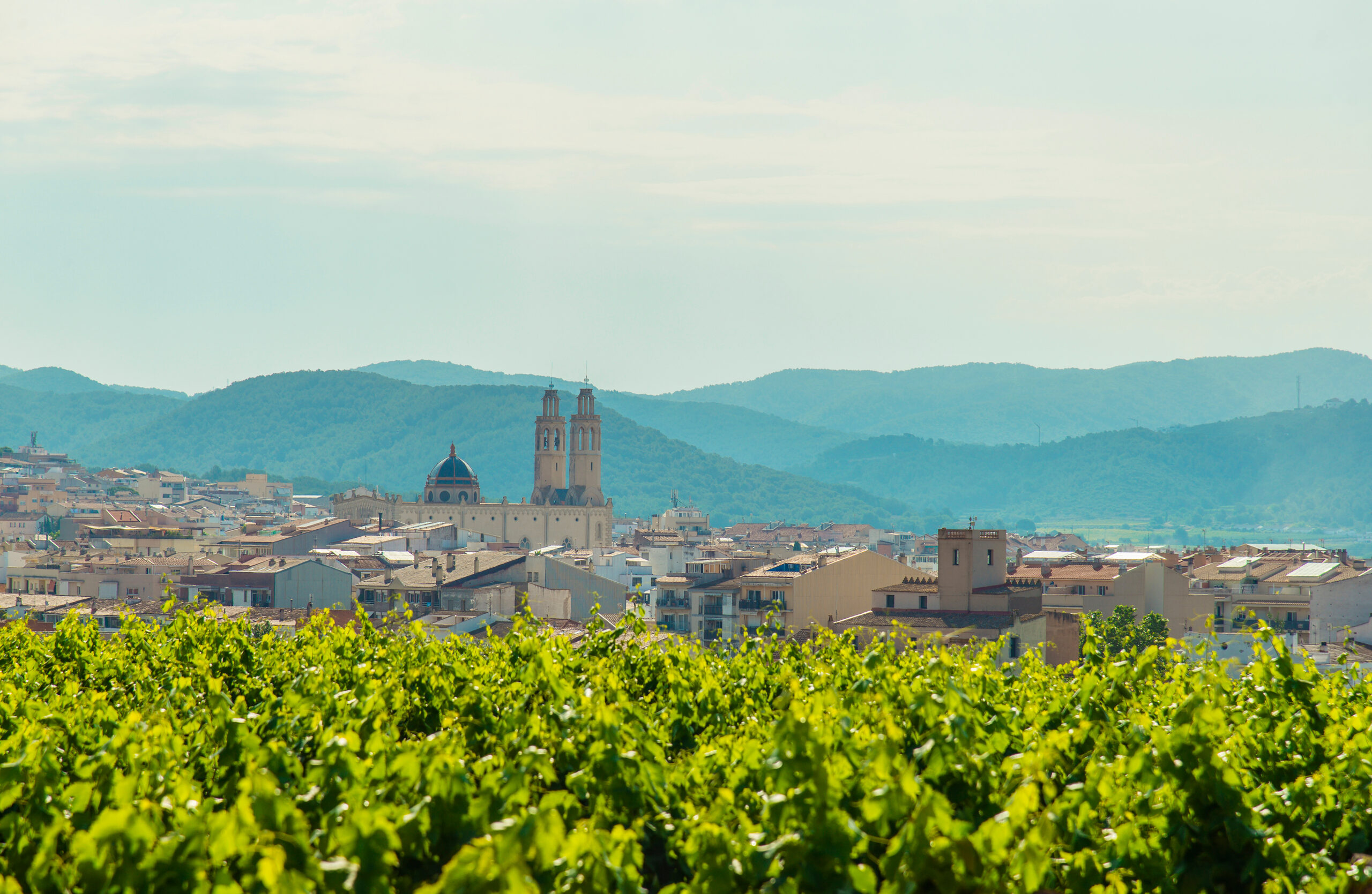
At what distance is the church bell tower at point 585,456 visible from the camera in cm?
14412

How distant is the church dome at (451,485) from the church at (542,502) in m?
A: 0.05

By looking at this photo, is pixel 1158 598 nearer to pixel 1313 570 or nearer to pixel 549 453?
pixel 1313 570

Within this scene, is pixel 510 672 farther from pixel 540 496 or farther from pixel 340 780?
pixel 540 496

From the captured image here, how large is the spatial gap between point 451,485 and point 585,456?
12.0 m

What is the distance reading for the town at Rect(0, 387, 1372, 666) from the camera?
43094 millimetres

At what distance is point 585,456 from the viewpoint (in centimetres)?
14638

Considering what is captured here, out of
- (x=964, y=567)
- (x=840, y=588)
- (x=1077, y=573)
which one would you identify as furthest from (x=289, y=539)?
(x=964, y=567)

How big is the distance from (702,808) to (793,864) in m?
2.37

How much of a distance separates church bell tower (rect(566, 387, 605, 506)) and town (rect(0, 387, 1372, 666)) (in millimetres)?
6042

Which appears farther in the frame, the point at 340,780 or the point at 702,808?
the point at 702,808

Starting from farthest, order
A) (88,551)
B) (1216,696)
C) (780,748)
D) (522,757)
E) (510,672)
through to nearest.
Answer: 1. (88,551)
2. (510,672)
3. (1216,696)
4. (522,757)
5. (780,748)

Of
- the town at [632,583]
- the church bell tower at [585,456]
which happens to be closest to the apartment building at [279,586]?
the town at [632,583]

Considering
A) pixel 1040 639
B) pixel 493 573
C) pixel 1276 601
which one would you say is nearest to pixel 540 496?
pixel 493 573

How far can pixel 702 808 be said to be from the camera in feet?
36.6
